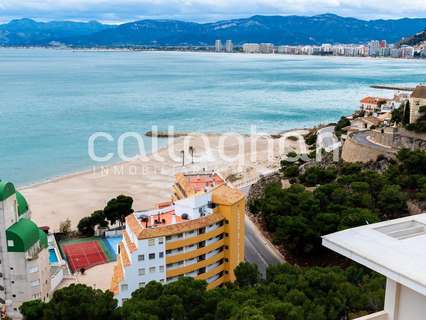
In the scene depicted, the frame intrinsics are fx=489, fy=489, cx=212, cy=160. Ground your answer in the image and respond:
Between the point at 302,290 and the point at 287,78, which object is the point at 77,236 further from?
the point at 287,78

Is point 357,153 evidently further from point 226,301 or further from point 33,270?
point 33,270

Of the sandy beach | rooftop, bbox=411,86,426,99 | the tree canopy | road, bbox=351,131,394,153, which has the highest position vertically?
rooftop, bbox=411,86,426,99

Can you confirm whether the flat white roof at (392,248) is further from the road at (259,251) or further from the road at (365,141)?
the road at (365,141)

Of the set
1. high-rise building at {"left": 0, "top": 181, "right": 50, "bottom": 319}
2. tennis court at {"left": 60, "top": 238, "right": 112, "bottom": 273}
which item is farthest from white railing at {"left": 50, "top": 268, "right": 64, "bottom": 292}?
tennis court at {"left": 60, "top": 238, "right": 112, "bottom": 273}

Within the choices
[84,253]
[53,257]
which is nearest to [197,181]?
[84,253]

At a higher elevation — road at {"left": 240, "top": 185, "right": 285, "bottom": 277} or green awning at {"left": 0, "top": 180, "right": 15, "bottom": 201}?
green awning at {"left": 0, "top": 180, "right": 15, "bottom": 201}

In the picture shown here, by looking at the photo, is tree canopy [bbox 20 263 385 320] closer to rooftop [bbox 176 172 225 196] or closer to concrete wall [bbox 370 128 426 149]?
rooftop [bbox 176 172 225 196]
